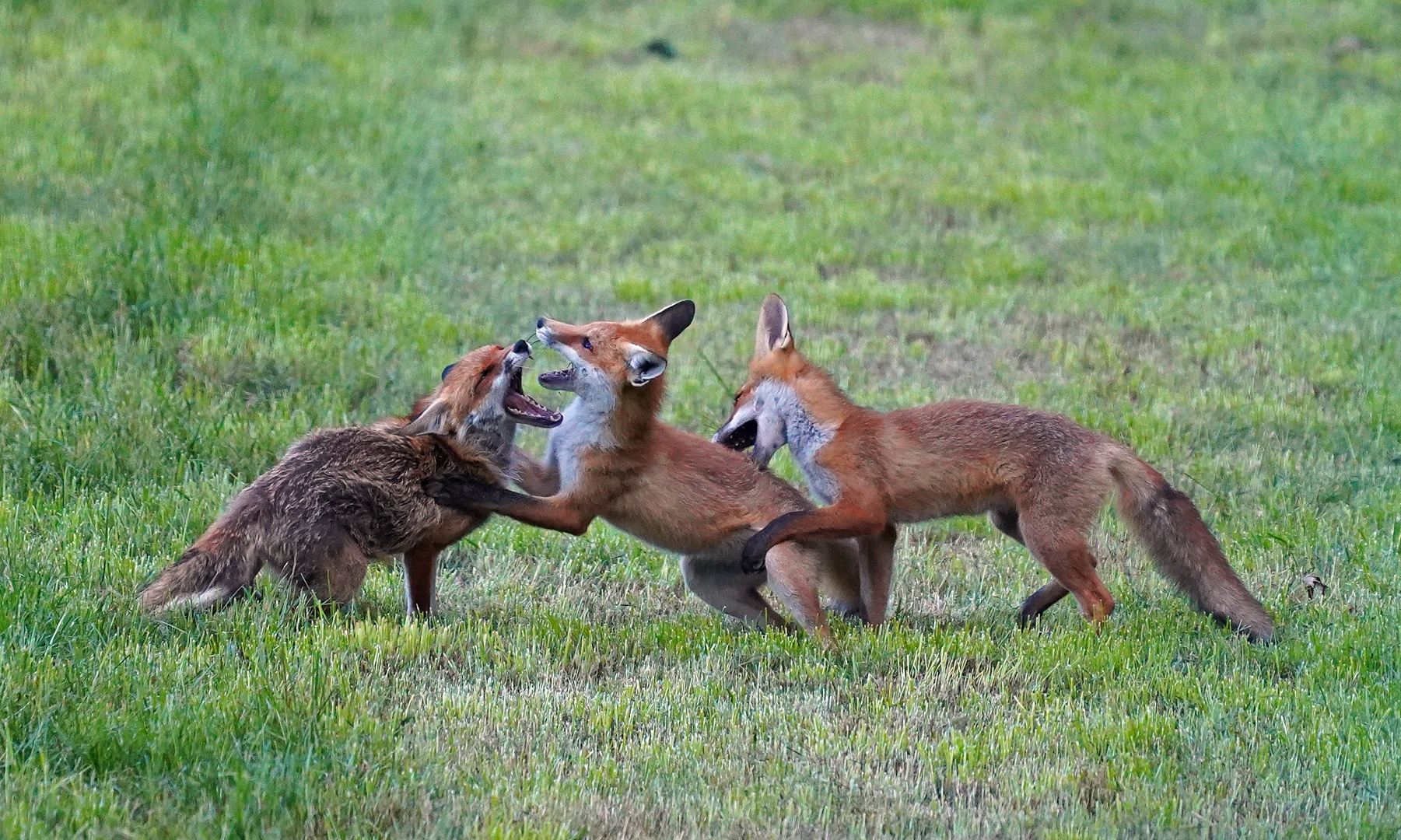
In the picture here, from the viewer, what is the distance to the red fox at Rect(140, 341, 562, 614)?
618 cm

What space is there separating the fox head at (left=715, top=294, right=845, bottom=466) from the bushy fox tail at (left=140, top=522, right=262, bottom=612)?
2519 mm

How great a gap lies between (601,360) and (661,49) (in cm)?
1650

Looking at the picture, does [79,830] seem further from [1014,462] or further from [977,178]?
[977,178]

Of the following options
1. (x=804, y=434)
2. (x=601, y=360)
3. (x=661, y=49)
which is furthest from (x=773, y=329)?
(x=661, y=49)

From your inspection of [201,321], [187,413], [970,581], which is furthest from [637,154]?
[970,581]

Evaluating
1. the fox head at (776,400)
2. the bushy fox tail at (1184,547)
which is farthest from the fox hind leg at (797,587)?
the bushy fox tail at (1184,547)

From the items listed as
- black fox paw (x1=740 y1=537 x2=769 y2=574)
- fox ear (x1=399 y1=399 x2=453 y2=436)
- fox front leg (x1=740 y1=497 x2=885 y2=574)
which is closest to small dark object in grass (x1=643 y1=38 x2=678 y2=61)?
fox ear (x1=399 y1=399 x2=453 y2=436)

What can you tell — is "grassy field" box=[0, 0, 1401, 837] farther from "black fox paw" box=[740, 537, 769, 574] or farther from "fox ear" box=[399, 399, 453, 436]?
"fox ear" box=[399, 399, 453, 436]

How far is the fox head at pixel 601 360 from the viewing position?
22.7 ft

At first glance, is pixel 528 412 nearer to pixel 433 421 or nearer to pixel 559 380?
pixel 559 380

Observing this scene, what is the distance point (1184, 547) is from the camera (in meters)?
6.72

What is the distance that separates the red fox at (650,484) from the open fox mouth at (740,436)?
13 centimetres

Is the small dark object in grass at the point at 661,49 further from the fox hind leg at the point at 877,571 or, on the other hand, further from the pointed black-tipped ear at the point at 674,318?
the fox hind leg at the point at 877,571

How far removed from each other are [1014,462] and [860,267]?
24.1 feet
